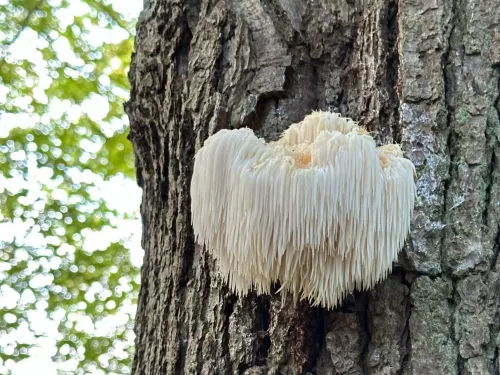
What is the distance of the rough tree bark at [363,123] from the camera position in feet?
5.39

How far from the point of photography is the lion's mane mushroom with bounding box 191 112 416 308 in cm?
138

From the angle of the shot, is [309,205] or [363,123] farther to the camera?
[363,123]

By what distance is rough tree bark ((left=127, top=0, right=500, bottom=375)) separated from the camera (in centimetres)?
164

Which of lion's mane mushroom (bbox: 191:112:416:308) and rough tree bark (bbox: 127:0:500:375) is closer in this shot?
lion's mane mushroom (bbox: 191:112:416:308)

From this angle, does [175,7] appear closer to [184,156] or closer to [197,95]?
[197,95]

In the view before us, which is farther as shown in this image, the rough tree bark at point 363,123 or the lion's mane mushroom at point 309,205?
the rough tree bark at point 363,123

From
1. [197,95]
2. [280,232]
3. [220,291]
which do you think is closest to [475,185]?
[280,232]

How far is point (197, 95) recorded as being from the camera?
83.9 inches

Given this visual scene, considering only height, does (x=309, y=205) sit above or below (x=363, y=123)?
below

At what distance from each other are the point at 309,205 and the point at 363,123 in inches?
27.5

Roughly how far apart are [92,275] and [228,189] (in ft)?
22.3

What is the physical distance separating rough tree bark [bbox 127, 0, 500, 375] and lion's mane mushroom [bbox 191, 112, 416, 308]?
20 cm

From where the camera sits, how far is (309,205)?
4.51 feet

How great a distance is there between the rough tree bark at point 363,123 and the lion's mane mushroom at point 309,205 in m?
0.20
